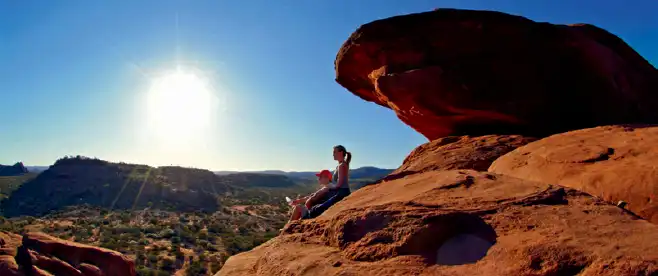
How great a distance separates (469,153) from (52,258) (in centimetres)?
1242

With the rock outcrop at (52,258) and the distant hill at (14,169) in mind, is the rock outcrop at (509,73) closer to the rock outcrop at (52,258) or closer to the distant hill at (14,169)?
the rock outcrop at (52,258)

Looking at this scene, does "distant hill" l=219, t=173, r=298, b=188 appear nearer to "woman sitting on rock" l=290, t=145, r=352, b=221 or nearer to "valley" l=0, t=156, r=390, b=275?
"valley" l=0, t=156, r=390, b=275

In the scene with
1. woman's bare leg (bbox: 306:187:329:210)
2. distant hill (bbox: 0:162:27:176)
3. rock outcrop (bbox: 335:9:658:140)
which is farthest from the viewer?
distant hill (bbox: 0:162:27:176)

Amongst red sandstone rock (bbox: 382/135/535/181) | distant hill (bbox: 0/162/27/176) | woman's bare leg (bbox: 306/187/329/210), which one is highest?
distant hill (bbox: 0/162/27/176)

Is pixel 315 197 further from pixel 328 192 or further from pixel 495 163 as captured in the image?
pixel 495 163

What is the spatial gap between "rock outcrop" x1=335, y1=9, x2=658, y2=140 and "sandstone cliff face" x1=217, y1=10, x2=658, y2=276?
4 centimetres

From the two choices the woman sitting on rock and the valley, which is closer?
the woman sitting on rock

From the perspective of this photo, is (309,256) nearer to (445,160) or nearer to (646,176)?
(646,176)

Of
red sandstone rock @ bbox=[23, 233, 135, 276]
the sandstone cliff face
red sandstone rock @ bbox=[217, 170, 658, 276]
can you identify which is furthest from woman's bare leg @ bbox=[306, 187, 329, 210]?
red sandstone rock @ bbox=[23, 233, 135, 276]

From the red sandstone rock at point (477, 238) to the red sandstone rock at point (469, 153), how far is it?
4.30 meters

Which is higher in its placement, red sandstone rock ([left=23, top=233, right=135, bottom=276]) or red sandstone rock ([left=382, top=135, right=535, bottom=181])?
red sandstone rock ([left=382, top=135, right=535, bottom=181])

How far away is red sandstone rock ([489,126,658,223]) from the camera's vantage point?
5.15 metres

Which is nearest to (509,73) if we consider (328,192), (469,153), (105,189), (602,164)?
(469,153)

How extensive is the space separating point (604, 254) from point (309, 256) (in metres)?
2.82
